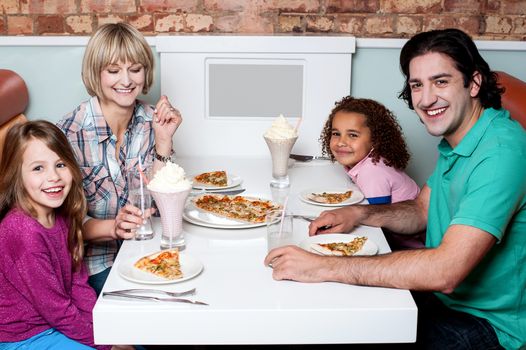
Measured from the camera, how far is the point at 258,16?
3311mm

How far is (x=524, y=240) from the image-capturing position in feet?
5.68

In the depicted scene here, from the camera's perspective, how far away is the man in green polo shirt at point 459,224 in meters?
1.53

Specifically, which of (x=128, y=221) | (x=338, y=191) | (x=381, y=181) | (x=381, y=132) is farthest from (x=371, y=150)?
(x=128, y=221)

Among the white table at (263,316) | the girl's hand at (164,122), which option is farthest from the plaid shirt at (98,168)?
the white table at (263,316)

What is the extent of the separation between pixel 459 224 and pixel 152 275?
2.21 ft

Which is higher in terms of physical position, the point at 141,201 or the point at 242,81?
the point at 242,81

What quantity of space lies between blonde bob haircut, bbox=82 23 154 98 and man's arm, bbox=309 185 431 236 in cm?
83

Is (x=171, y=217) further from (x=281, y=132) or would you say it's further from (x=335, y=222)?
(x=281, y=132)

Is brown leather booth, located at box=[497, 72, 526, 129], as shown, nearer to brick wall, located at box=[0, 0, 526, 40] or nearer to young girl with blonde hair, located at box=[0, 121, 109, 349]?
brick wall, located at box=[0, 0, 526, 40]

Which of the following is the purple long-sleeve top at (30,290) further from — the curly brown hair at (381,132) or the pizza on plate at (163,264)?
the curly brown hair at (381,132)

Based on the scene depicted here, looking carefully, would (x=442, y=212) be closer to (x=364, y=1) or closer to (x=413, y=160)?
(x=413, y=160)

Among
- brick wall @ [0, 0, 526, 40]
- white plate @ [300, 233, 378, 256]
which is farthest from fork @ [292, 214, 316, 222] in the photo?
brick wall @ [0, 0, 526, 40]

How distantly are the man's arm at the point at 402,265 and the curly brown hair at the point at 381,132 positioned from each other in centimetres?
96

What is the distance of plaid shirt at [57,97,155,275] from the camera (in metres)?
2.20
